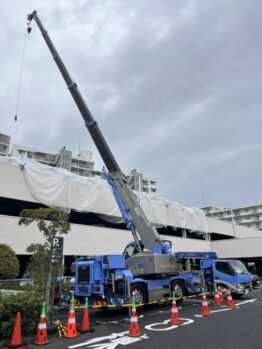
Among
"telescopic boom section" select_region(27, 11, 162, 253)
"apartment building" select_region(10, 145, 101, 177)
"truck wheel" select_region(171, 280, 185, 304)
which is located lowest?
"truck wheel" select_region(171, 280, 185, 304)

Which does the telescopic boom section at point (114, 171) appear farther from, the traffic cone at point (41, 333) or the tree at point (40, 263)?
the traffic cone at point (41, 333)

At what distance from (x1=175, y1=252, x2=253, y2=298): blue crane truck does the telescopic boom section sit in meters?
2.83

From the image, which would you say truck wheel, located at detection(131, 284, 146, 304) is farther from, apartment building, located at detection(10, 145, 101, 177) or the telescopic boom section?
apartment building, located at detection(10, 145, 101, 177)

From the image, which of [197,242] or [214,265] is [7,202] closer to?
[214,265]

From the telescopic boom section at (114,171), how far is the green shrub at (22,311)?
682 centimetres

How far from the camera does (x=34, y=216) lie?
11.7 m

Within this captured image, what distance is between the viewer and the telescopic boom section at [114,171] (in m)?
14.6

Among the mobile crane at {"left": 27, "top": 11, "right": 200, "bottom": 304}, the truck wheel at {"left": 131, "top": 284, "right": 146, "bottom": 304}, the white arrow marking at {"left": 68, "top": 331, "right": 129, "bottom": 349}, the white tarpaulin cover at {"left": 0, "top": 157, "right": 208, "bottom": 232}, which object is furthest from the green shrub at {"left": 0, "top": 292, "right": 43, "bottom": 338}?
the white tarpaulin cover at {"left": 0, "top": 157, "right": 208, "bottom": 232}

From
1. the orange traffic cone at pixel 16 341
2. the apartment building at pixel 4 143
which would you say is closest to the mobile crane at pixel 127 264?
the orange traffic cone at pixel 16 341

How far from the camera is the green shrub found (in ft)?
24.8

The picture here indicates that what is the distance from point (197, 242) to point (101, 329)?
3423 centimetres

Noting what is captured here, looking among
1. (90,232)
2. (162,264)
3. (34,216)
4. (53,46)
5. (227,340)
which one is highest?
(53,46)

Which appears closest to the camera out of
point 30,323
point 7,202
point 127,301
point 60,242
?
point 30,323

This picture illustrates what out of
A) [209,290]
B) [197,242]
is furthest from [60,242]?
[197,242]
